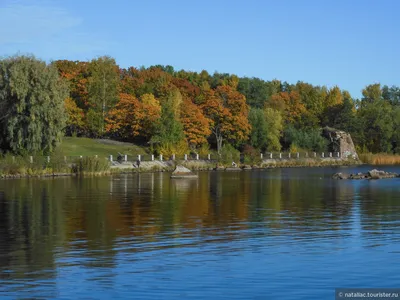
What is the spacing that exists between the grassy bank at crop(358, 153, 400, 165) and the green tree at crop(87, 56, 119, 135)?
44.8m

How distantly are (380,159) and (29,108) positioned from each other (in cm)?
6926

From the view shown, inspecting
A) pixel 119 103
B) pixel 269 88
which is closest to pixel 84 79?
pixel 119 103

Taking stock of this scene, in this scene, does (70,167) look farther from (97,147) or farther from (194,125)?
(194,125)

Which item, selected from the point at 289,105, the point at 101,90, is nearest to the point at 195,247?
the point at 101,90

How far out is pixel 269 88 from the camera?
456 feet

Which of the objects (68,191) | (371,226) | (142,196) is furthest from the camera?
(68,191)

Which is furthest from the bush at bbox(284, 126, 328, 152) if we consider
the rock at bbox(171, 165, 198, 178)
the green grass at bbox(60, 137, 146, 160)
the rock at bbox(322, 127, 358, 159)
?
the rock at bbox(171, 165, 198, 178)

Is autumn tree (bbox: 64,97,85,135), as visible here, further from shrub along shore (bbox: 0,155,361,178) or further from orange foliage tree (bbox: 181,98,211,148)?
shrub along shore (bbox: 0,155,361,178)

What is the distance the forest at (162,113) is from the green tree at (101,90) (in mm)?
156

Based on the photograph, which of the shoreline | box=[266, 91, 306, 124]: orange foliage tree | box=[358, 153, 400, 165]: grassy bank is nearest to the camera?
the shoreline

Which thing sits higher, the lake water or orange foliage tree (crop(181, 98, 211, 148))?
orange foliage tree (crop(181, 98, 211, 148))

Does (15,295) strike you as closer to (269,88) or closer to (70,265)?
(70,265)

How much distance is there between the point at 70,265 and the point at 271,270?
214 inches

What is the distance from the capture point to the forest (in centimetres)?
6456
